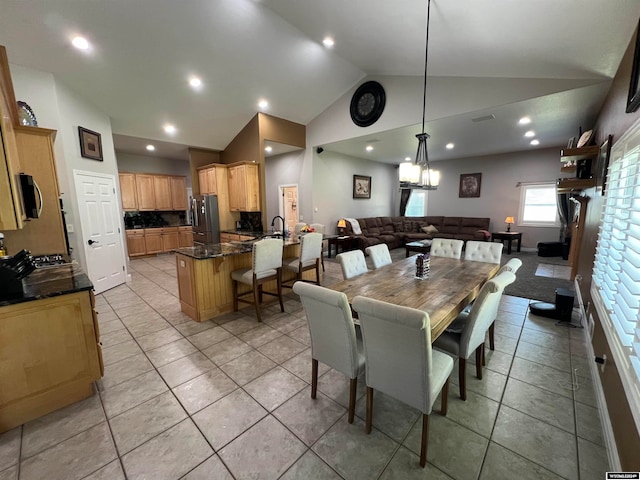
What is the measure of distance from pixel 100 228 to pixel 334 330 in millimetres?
4730

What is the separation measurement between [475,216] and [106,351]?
29.9ft

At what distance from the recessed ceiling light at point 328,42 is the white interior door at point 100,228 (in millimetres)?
4231

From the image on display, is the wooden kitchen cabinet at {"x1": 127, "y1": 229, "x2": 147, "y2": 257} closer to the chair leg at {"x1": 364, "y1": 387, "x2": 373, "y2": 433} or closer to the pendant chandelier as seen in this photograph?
the pendant chandelier

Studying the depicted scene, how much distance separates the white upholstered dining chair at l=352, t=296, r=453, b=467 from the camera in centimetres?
130

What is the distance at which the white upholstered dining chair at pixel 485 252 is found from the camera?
312 centimetres

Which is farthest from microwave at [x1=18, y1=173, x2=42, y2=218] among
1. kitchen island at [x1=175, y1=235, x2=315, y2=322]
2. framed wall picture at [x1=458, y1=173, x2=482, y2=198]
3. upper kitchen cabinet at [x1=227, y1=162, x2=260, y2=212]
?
framed wall picture at [x1=458, y1=173, x2=482, y2=198]

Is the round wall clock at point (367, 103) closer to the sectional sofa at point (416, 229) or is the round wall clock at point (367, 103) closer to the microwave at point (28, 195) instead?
the sectional sofa at point (416, 229)

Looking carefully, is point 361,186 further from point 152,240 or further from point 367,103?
point 152,240

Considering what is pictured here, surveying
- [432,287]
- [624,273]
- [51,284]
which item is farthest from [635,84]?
[51,284]

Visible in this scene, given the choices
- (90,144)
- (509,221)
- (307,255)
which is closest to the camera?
(307,255)

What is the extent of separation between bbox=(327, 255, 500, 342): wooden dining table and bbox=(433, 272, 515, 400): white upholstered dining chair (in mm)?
136

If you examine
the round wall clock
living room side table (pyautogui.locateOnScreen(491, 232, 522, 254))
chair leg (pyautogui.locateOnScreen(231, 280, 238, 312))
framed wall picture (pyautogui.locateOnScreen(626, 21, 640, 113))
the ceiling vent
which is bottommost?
chair leg (pyautogui.locateOnScreen(231, 280, 238, 312))

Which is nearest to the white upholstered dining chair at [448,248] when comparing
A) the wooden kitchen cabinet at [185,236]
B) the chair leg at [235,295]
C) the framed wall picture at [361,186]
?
the chair leg at [235,295]

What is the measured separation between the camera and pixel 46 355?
1.80 metres
